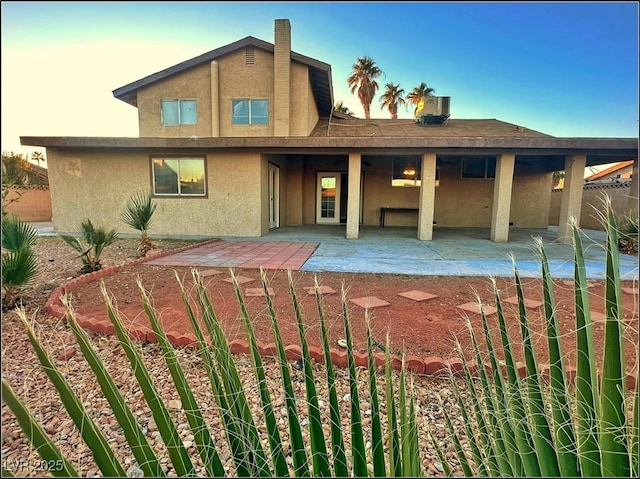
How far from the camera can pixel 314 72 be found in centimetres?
1192

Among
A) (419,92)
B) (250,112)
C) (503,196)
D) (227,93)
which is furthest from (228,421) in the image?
(419,92)

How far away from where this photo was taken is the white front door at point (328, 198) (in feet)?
44.3

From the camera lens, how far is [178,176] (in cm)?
1006

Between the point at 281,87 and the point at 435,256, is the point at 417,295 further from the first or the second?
the point at 281,87

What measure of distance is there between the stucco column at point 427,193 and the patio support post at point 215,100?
7388 millimetres

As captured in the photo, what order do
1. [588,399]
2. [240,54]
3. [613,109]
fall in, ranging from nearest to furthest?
[588,399], [613,109], [240,54]

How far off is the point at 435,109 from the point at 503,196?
597cm

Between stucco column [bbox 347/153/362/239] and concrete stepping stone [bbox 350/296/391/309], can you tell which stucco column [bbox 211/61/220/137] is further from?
concrete stepping stone [bbox 350/296/391/309]

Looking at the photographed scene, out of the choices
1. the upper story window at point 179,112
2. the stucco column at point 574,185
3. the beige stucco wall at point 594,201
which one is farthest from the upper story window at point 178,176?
the beige stucco wall at point 594,201

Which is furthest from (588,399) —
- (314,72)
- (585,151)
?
(314,72)

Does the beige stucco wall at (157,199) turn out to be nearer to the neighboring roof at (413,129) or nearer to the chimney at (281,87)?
the chimney at (281,87)

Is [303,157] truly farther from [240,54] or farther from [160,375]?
[160,375]

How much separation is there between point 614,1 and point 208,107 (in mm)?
12742

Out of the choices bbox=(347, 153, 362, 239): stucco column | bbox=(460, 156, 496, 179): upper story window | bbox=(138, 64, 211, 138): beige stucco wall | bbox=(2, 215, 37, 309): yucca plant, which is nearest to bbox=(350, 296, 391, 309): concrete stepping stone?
bbox=(2, 215, 37, 309): yucca plant
